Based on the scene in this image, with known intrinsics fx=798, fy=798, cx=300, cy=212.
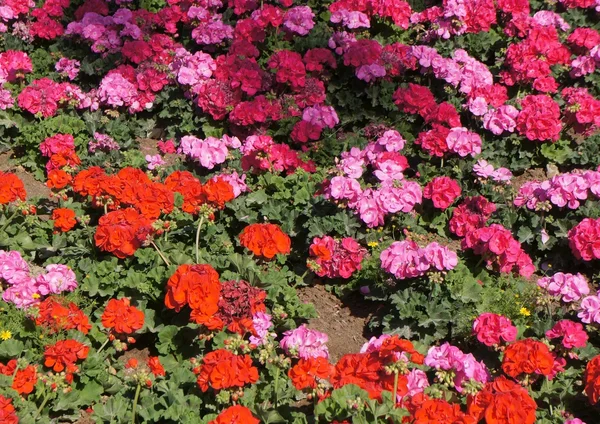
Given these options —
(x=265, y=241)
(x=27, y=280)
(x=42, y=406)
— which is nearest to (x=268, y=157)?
(x=265, y=241)

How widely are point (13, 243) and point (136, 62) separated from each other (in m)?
2.47

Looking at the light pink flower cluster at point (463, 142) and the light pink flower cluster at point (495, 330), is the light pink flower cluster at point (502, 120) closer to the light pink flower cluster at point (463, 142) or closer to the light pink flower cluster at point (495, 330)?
the light pink flower cluster at point (463, 142)

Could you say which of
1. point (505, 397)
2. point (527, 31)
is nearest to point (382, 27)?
point (527, 31)

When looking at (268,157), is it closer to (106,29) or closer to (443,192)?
(443,192)

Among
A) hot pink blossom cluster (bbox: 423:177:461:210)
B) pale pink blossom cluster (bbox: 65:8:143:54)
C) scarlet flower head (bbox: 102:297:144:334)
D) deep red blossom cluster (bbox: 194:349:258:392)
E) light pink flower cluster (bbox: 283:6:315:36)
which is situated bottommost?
scarlet flower head (bbox: 102:297:144:334)

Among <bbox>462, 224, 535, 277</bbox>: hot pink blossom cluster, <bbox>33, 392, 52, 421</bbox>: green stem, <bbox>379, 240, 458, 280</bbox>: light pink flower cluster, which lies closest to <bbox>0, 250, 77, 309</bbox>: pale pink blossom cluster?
<bbox>33, 392, 52, 421</bbox>: green stem

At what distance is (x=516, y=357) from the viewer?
4195 millimetres

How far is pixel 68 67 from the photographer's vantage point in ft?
23.4

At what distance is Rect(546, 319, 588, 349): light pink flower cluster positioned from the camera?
443 centimetres

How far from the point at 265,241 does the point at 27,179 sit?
2.54 m

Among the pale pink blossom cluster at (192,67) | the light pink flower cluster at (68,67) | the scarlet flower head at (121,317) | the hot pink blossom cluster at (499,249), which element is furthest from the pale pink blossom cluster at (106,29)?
the hot pink blossom cluster at (499,249)

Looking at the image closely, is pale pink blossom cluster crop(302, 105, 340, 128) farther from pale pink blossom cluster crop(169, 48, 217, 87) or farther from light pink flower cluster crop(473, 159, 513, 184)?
light pink flower cluster crop(473, 159, 513, 184)

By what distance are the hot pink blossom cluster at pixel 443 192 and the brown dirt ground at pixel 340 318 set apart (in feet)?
3.02

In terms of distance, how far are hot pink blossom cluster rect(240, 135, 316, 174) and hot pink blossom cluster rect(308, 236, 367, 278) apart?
0.94 meters
